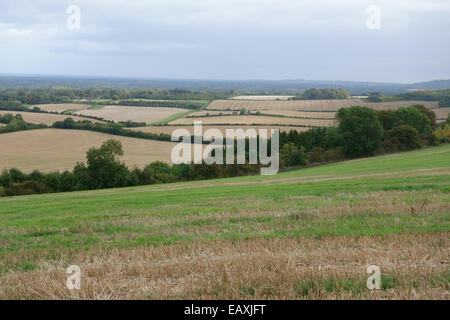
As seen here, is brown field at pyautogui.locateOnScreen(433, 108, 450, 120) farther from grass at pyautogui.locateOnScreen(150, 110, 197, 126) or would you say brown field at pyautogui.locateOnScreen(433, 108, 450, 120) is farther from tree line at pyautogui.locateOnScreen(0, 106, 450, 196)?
grass at pyautogui.locateOnScreen(150, 110, 197, 126)

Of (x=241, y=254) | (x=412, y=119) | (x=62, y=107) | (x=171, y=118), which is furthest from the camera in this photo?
(x=62, y=107)

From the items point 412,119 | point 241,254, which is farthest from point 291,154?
point 241,254

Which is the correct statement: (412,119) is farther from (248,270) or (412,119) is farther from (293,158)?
(248,270)

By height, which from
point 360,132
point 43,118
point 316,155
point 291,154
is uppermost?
point 43,118

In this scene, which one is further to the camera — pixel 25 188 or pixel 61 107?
pixel 61 107

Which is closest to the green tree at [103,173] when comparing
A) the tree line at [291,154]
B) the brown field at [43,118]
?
the tree line at [291,154]

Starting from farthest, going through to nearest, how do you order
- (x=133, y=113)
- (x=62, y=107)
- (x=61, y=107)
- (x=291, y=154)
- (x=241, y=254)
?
(x=62, y=107) < (x=61, y=107) < (x=133, y=113) < (x=291, y=154) < (x=241, y=254)
